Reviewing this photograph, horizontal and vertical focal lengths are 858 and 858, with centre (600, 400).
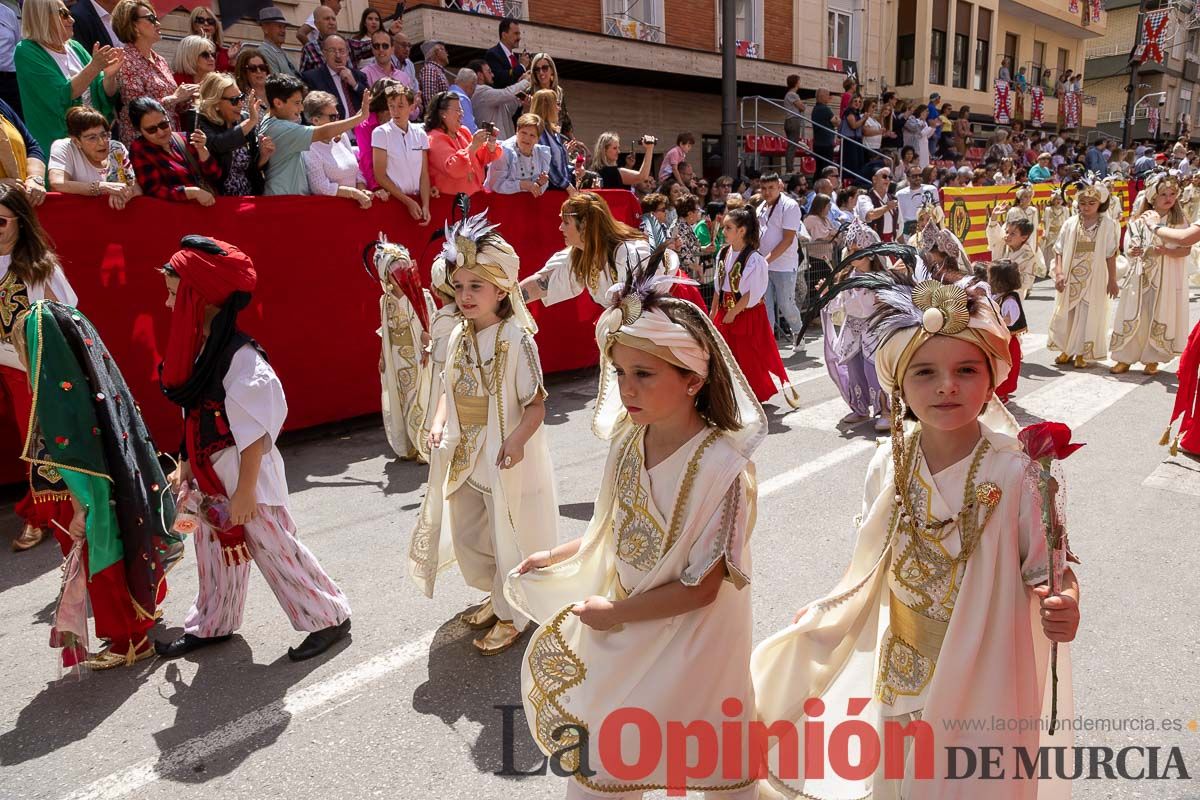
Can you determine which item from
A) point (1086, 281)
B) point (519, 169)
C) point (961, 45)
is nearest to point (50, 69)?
point (519, 169)

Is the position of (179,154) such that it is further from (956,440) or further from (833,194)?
(833,194)

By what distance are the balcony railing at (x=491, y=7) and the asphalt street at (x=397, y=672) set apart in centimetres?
1096

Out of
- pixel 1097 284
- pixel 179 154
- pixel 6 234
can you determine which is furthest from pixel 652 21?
pixel 6 234

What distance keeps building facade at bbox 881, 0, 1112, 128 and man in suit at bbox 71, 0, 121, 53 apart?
23.6 metres

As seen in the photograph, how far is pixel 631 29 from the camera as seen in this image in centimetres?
1828

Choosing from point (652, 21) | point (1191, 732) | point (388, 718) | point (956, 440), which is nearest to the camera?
point (956, 440)

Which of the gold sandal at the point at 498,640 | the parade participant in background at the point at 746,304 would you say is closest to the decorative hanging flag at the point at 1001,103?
the parade participant in background at the point at 746,304

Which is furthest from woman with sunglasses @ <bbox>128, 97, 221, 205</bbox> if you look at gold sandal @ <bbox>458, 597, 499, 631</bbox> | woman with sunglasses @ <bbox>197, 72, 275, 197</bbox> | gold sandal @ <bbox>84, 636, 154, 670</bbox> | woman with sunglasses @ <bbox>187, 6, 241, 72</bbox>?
gold sandal @ <bbox>458, 597, 499, 631</bbox>

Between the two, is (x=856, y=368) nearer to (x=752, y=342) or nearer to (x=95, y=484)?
(x=752, y=342)

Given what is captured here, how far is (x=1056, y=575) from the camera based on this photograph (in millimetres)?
2029

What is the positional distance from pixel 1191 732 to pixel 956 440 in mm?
1755

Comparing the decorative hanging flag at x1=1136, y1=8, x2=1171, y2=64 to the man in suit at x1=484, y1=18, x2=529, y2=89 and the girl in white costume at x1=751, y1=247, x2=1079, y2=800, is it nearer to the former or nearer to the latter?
the man in suit at x1=484, y1=18, x2=529, y2=89

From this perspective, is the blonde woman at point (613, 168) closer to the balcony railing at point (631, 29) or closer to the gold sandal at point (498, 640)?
the gold sandal at point (498, 640)

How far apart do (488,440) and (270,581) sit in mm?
1118
